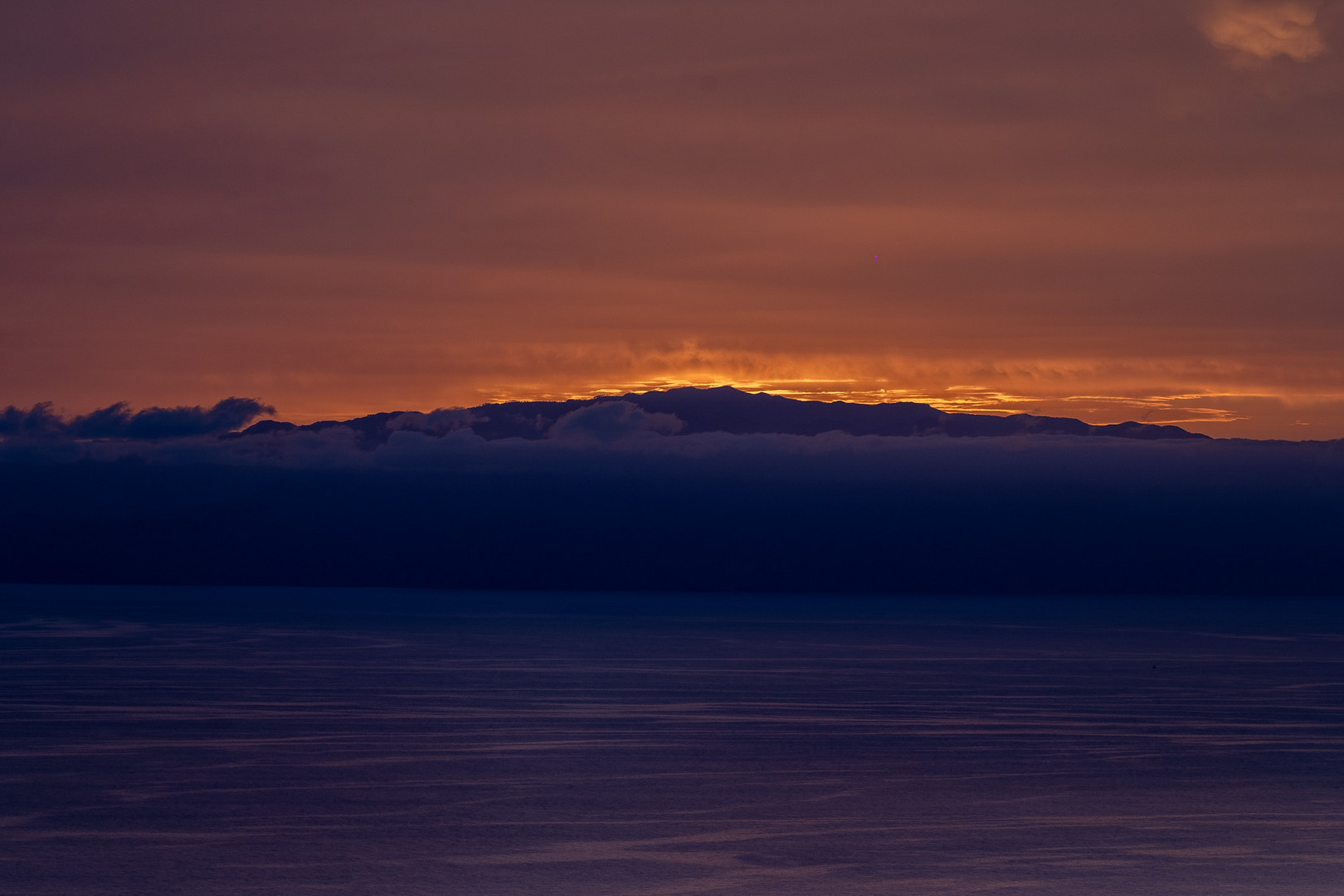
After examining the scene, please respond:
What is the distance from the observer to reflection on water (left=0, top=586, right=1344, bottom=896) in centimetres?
2153

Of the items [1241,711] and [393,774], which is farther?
[1241,711]

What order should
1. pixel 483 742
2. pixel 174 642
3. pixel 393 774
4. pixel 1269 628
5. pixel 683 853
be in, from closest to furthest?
1. pixel 683 853
2. pixel 393 774
3. pixel 483 742
4. pixel 174 642
5. pixel 1269 628

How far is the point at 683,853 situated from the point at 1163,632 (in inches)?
4614

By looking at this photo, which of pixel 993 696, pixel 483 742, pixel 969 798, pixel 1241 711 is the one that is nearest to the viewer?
pixel 969 798

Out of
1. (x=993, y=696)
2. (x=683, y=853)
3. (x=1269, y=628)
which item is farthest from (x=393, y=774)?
(x=1269, y=628)

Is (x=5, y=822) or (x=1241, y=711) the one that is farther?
(x=1241, y=711)

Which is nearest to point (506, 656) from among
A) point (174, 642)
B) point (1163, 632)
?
point (174, 642)

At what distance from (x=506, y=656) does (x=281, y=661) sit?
13.7m

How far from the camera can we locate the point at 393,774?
30.9 metres

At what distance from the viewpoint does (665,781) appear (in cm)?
3042

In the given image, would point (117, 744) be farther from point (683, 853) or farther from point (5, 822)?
point (683, 853)

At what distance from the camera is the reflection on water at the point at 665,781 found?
70.6ft

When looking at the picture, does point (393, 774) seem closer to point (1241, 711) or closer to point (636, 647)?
point (1241, 711)

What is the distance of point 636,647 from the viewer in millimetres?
95312
